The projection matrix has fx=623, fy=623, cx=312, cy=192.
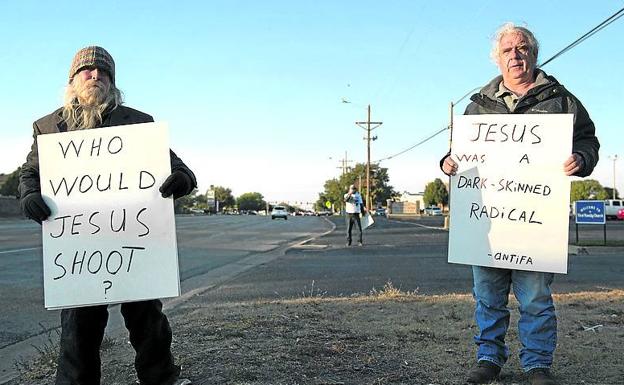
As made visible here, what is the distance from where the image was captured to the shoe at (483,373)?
3588 millimetres

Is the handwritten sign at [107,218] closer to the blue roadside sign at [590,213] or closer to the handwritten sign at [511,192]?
the handwritten sign at [511,192]

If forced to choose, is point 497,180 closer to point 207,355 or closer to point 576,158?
point 576,158

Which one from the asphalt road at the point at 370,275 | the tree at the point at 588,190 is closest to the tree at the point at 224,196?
the tree at the point at 588,190

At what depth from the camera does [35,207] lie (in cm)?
317

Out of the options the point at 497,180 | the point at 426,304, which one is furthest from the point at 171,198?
the point at 426,304

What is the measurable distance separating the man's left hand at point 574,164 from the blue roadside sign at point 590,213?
47.8 ft

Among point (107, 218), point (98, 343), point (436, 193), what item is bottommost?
point (98, 343)

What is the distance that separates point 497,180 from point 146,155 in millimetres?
2056

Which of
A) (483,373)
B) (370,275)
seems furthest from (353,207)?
(483,373)

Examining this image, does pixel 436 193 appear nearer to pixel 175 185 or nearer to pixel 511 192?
pixel 511 192

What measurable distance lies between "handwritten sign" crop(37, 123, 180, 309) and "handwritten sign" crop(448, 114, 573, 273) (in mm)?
1765

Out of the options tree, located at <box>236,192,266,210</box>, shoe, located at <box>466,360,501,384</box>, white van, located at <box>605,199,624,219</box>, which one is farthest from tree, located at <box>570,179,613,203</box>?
shoe, located at <box>466,360,501,384</box>

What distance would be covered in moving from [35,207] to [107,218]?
35cm

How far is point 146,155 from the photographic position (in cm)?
331
